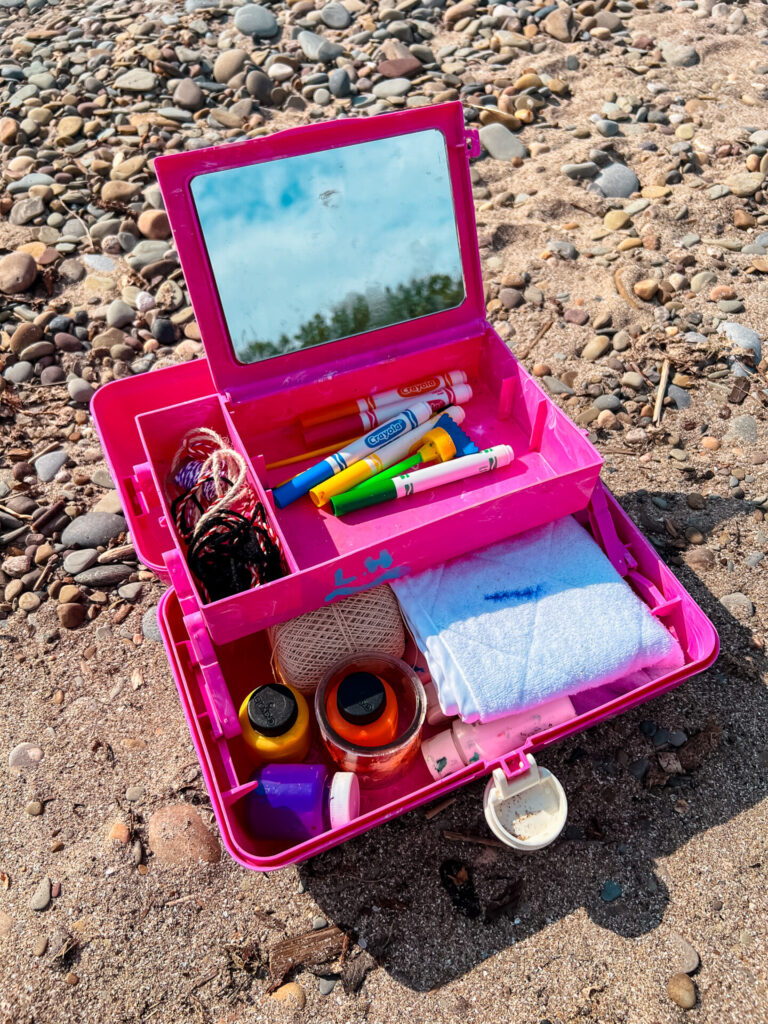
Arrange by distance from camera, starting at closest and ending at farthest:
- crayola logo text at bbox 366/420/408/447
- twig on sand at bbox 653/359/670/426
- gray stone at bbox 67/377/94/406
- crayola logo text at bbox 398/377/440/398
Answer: crayola logo text at bbox 366/420/408/447
crayola logo text at bbox 398/377/440/398
twig on sand at bbox 653/359/670/426
gray stone at bbox 67/377/94/406

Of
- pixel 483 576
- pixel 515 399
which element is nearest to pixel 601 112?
pixel 515 399

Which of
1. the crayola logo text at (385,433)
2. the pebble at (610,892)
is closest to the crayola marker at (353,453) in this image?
the crayola logo text at (385,433)

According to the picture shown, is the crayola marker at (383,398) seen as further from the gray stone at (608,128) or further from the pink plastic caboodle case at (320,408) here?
the gray stone at (608,128)

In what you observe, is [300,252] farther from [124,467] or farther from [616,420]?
[616,420]

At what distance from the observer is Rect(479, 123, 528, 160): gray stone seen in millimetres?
3752

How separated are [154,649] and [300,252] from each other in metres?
1.20

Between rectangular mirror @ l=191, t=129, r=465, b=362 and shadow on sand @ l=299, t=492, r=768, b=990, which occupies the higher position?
rectangular mirror @ l=191, t=129, r=465, b=362

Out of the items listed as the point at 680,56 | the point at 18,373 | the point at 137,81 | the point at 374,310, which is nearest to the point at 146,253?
the point at 18,373

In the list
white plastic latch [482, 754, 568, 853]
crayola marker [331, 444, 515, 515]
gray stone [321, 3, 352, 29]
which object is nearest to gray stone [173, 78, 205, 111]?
gray stone [321, 3, 352, 29]

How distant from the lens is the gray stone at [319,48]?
14.1 feet

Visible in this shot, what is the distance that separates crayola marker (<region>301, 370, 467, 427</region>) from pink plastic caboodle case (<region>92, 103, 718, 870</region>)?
1.1 inches

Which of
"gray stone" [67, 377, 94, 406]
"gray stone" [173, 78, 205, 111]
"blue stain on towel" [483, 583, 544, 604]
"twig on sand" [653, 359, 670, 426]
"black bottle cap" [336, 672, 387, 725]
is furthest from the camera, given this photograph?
"gray stone" [173, 78, 205, 111]

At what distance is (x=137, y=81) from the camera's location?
13.8 ft

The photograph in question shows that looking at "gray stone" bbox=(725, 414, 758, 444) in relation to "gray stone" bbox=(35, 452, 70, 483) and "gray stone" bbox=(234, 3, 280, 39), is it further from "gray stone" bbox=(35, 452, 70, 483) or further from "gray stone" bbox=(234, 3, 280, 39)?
"gray stone" bbox=(234, 3, 280, 39)
